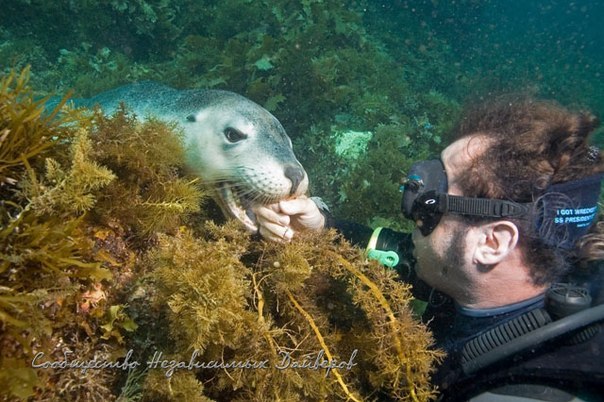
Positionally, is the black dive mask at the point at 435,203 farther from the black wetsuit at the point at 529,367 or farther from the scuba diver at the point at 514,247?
the black wetsuit at the point at 529,367

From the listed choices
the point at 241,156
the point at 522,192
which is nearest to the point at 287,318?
the point at 241,156

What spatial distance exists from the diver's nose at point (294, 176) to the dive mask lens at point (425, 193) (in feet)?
2.33

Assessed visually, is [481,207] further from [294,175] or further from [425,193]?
[294,175]

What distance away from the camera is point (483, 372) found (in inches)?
82.0

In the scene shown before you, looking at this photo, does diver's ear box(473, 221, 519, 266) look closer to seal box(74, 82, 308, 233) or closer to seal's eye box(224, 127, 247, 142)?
seal box(74, 82, 308, 233)

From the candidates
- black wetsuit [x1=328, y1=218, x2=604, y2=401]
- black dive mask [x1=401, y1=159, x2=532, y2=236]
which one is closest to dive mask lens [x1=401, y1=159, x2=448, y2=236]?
black dive mask [x1=401, y1=159, x2=532, y2=236]

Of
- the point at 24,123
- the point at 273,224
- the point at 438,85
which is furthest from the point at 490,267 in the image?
the point at 438,85

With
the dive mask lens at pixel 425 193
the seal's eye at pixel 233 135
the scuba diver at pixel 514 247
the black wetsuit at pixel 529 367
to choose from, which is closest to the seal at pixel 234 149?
the seal's eye at pixel 233 135

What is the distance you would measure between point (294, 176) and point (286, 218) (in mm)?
306

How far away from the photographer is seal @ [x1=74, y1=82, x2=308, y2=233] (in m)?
2.64

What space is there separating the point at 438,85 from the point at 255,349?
13.5 m

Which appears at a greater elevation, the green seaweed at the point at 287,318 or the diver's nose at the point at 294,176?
the diver's nose at the point at 294,176

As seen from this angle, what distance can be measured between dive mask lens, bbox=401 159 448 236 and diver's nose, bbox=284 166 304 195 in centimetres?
71

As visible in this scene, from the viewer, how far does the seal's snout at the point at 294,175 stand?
261 cm
